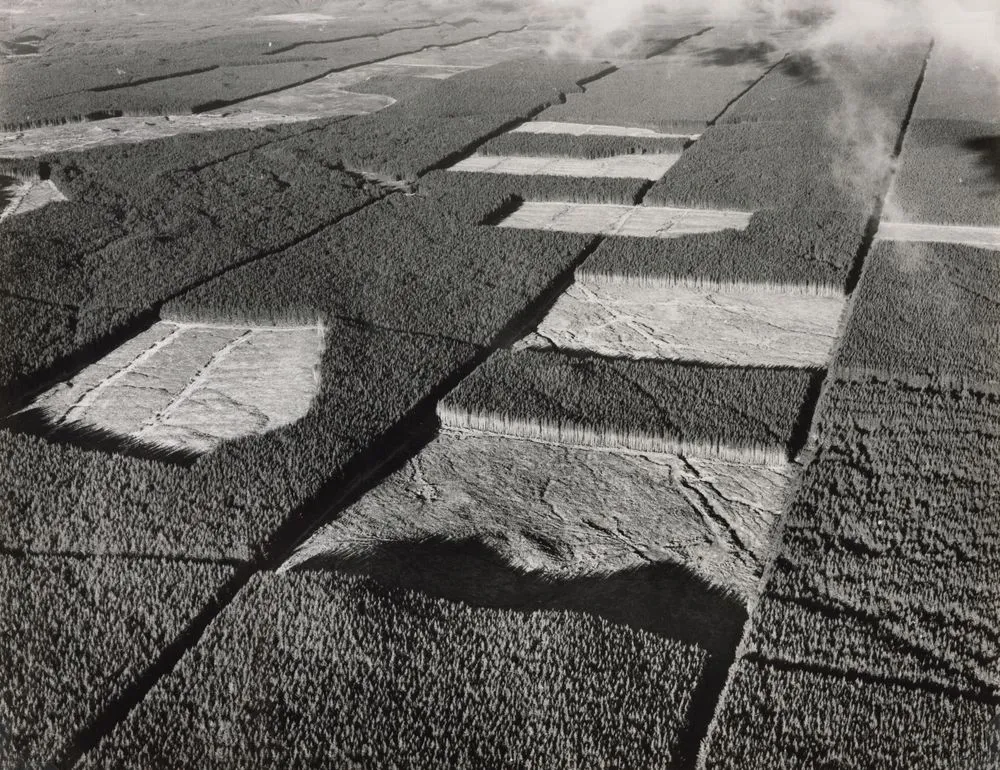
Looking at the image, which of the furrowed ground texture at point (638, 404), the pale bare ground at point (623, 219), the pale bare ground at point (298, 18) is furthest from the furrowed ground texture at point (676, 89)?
the pale bare ground at point (298, 18)

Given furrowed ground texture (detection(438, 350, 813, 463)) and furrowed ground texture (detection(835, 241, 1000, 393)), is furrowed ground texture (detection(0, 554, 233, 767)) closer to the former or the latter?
furrowed ground texture (detection(438, 350, 813, 463))

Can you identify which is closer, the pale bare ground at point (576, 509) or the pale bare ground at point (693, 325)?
the pale bare ground at point (576, 509)

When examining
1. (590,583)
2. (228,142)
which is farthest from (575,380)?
(228,142)

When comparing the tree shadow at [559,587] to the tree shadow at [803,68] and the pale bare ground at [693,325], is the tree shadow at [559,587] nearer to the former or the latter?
the pale bare ground at [693,325]

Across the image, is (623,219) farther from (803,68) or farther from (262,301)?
(803,68)

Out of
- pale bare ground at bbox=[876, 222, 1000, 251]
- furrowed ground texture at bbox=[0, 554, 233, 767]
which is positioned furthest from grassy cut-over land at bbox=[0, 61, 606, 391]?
pale bare ground at bbox=[876, 222, 1000, 251]

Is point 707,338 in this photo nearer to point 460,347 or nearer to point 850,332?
point 850,332
